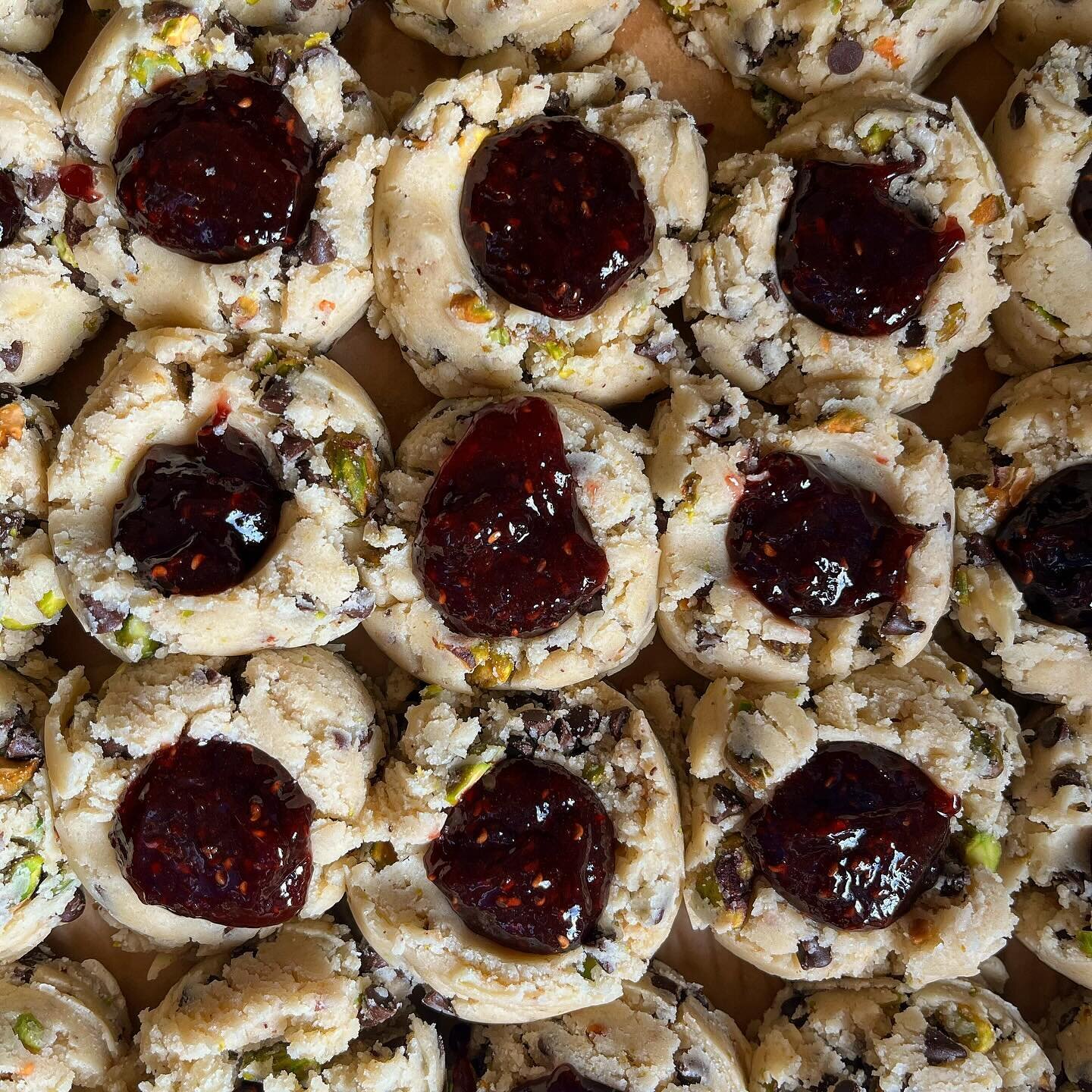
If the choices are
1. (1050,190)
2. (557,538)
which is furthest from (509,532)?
(1050,190)

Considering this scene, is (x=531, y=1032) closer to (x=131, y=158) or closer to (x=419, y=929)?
(x=419, y=929)

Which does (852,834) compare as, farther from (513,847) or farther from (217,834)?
(217,834)

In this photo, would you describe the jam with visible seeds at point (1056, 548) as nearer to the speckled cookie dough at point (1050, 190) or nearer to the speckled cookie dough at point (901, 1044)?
the speckled cookie dough at point (1050, 190)

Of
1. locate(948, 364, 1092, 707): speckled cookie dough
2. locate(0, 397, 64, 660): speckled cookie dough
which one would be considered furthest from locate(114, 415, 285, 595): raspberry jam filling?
locate(948, 364, 1092, 707): speckled cookie dough

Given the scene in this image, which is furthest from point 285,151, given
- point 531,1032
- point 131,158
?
point 531,1032

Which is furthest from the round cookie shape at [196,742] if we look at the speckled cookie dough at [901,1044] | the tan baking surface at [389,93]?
the speckled cookie dough at [901,1044]
